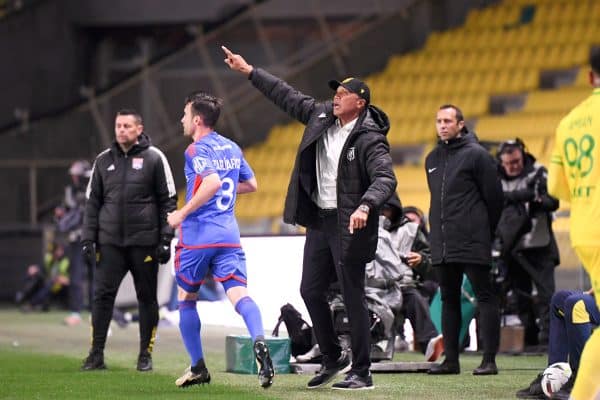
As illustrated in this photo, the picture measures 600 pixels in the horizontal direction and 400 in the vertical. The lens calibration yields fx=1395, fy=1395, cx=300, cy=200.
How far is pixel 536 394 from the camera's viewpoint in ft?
27.1

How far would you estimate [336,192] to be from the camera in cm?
873

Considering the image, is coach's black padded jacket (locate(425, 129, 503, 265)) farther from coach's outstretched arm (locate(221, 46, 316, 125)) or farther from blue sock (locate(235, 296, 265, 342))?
blue sock (locate(235, 296, 265, 342))

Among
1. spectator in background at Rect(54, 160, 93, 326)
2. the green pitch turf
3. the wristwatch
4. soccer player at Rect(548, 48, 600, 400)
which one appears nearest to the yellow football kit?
soccer player at Rect(548, 48, 600, 400)

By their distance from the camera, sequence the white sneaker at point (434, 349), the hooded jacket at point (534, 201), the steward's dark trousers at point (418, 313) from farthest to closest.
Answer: the hooded jacket at point (534, 201)
the steward's dark trousers at point (418, 313)
the white sneaker at point (434, 349)

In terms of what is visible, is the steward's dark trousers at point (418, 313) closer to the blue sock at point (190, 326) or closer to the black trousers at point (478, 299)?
the black trousers at point (478, 299)

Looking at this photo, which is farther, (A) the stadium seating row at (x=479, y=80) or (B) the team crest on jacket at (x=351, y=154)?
(A) the stadium seating row at (x=479, y=80)

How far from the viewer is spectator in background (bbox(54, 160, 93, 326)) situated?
1606 centimetres

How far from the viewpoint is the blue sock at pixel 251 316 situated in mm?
8646

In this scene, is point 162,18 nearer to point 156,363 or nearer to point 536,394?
point 156,363

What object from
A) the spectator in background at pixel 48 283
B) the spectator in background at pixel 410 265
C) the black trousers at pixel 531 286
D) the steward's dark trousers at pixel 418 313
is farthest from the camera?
the spectator in background at pixel 48 283

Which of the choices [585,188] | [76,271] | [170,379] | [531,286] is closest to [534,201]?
[531,286]

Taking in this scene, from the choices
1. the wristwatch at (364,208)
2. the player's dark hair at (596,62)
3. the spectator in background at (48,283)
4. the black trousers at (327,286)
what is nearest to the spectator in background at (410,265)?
the black trousers at (327,286)

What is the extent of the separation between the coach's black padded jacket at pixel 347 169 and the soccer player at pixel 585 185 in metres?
1.95

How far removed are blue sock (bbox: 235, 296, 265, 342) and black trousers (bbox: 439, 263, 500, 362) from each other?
1876 millimetres
